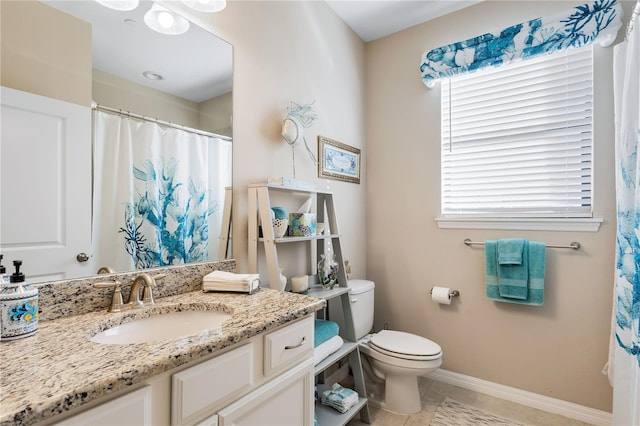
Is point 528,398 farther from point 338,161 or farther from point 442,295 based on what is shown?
point 338,161

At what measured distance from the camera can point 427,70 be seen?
2.35 metres

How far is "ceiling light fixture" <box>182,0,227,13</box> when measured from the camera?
52.7 inches

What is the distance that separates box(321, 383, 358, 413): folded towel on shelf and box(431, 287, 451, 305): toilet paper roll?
893 millimetres

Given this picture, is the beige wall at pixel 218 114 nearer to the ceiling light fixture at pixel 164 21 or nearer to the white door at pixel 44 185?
the ceiling light fixture at pixel 164 21

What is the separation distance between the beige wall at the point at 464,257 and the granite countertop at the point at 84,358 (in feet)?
5.24

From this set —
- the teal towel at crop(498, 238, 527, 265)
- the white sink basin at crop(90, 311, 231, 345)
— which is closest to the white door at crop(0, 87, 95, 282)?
the white sink basin at crop(90, 311, 231, 345)

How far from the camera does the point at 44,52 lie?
972mm

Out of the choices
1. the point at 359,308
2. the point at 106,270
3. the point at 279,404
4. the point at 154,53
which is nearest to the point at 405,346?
the point at 359,308

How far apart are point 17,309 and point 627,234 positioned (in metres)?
2.35

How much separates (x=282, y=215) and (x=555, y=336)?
6.13 ft

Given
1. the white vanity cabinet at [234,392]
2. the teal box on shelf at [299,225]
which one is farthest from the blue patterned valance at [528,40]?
the white vanity cabinet at [234,392]

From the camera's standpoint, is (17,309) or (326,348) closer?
(17,309)

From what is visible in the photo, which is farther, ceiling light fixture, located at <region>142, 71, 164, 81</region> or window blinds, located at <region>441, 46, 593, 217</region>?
window blinds, located at <region>441, 46, 593, 217</region>

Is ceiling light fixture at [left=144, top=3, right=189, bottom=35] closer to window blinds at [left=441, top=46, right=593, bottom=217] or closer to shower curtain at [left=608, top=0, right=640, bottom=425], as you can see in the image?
window blinds at [left=441, top=46, right=593, bottom=217]
